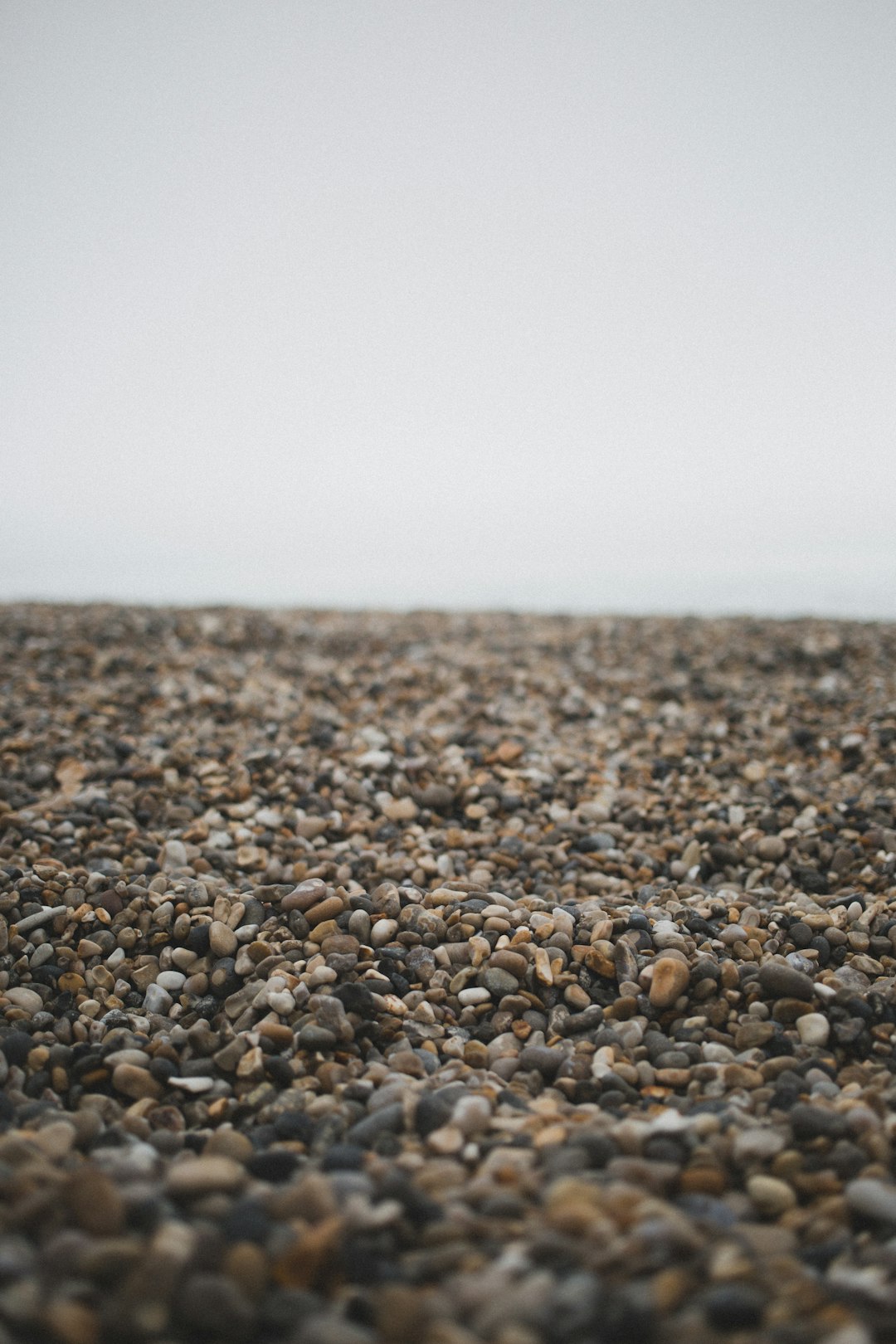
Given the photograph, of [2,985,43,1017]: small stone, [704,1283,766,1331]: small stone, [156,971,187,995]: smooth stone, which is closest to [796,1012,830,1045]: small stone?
[704,1283,766,1331]: small stone

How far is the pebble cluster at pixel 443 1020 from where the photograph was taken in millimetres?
1162

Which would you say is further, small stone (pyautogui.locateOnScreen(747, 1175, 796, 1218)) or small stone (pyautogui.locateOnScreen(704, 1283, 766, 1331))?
small stone (pyautogui.locateOnScreen(747, 1175, 796, 1218))

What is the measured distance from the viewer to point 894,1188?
4.73ft

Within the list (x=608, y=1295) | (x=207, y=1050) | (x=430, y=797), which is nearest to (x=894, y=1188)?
(x=608, y=1295)

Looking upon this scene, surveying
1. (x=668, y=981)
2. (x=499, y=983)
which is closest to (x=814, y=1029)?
(x=668, y=981)

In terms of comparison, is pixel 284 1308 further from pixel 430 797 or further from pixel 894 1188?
pixel 430 797

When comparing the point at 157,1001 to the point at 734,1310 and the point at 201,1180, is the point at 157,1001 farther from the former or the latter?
the point at 734,1310

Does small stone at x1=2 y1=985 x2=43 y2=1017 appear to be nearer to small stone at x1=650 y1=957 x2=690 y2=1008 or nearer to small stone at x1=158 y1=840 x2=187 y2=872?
small stone at x1=158 y1=840 x2=187 y2=872

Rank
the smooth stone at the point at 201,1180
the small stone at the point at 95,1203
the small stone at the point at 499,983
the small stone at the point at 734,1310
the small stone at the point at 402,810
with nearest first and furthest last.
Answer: the small stone at the point at 734,1310 → the small stone at the point at 95,1203 → the smooth stone at the point at 201,1180 → the small stone at the point at 499,983 → the small stone at the point at 402,810

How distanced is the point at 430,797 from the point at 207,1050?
180cm

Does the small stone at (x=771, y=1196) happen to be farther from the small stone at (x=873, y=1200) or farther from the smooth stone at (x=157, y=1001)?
the smooth stone at (x=157, y=1001)

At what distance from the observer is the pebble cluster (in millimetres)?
1162

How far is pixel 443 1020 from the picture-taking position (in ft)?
7.32

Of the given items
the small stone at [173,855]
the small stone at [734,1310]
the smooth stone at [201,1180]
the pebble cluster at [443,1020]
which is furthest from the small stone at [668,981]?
the small stone at [173,855]
